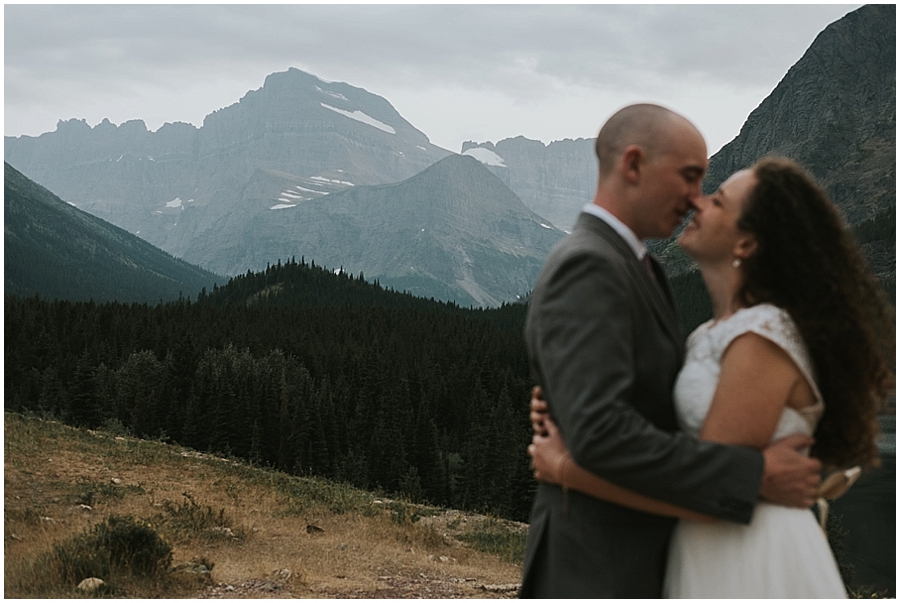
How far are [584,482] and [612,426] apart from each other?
32cm

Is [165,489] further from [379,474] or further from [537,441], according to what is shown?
[379,474]

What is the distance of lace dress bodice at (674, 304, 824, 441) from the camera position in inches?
121

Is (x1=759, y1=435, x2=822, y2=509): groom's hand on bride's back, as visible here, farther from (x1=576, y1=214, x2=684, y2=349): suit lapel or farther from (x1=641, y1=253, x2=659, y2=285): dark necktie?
(x1=641, y1=253, x2=659, y2=285): dark necktie

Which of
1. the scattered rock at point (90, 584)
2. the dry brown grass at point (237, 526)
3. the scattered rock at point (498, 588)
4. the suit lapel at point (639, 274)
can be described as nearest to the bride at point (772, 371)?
the suit lapel at point (639, 274)

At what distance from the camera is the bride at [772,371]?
3.05m

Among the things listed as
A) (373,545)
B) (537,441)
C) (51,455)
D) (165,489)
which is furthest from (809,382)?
(51,455)

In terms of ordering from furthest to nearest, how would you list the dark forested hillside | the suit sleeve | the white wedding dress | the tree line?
the dark forested hillside → the tree line → the white wedding dress → the suit sleeve

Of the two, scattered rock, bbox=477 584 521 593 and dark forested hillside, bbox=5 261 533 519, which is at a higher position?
scattered rock, bbox=477 584 521 593

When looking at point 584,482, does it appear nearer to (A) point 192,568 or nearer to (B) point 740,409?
(B) point 740,409

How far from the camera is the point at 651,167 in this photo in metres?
3.21

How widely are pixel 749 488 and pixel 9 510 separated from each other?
20.7 m

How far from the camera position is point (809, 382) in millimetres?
3104

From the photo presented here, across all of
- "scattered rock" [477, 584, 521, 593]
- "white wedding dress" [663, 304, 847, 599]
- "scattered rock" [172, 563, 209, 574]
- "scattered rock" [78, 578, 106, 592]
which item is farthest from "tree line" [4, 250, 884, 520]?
"white wedding dress" [663, 304, 847, 599]

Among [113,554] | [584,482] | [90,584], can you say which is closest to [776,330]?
[584,482]
